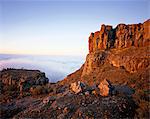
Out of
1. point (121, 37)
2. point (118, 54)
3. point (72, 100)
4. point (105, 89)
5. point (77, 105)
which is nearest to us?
point (77, 105)

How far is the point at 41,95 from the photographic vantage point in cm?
1412

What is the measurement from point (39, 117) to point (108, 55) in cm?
3402

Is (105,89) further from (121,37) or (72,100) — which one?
(121,37)

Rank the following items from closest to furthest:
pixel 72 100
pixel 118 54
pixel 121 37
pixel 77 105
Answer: pixel 77 105 < pixel 72 100 < pixel 118 54 < pixel 121 37

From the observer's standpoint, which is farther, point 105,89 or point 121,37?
point 121,37

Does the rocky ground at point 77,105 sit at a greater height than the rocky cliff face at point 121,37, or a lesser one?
lesser

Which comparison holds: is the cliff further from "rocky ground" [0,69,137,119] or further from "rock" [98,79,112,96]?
"rocky ground" [0,69,137,119]

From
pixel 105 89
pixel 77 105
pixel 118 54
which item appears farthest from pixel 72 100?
pixel 118 54

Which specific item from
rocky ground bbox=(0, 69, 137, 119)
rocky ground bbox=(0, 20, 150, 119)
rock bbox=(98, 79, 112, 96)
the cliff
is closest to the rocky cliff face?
the cliff

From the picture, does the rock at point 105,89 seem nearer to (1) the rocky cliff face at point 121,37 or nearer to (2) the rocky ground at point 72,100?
(2) the rocky ground at point 72,100

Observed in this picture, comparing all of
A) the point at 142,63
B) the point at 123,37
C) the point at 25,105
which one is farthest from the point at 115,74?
the point at 25,105

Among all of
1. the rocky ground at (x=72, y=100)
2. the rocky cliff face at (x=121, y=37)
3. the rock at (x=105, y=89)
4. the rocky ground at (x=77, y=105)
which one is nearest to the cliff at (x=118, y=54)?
the rocky cliff face at (x=121, y=37)

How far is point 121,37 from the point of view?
43.8m

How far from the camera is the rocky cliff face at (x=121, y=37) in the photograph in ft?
132
